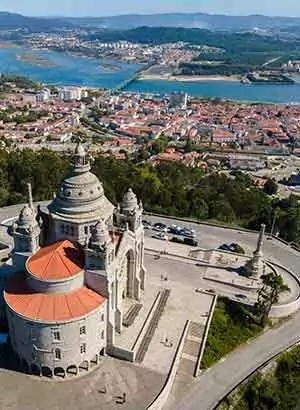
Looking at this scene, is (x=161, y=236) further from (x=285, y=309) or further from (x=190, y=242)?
(x=285, y=309)

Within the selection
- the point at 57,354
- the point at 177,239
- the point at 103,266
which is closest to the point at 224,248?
the point at 177,239

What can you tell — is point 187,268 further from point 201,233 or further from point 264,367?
point 264,367

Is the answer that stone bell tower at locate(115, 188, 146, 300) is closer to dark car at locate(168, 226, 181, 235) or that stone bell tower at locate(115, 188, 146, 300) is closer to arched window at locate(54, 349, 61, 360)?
arched window at locate(54, 349, 61, 360)

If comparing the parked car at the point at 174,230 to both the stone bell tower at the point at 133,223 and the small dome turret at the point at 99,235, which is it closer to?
the stone bell tower at the point at 133,223

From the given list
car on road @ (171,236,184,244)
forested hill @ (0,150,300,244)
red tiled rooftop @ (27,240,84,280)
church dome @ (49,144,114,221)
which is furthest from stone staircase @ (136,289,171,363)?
forested hill @ (0,150,300,244)

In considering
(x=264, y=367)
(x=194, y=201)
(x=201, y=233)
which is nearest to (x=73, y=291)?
(x=264, y=367)

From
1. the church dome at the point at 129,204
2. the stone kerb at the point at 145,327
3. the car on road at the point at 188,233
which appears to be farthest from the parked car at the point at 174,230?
the church dome at the point at 129,204

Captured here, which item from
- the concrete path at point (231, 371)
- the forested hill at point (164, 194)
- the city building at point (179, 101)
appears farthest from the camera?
the city building at point (179, 101)
